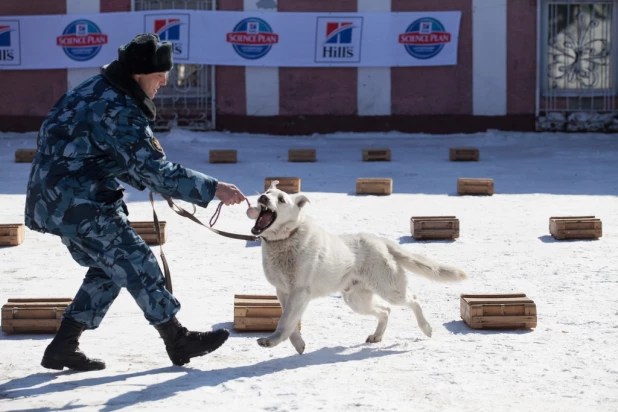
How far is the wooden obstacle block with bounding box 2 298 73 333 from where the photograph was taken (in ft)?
21.2

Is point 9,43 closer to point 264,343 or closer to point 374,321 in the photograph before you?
point 374,321

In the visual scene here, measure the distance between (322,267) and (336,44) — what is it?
42.0 feet

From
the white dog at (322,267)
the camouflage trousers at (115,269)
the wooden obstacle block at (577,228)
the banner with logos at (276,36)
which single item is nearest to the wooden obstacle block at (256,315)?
the white dog at (322,267)

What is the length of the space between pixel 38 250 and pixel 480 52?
11425 mm

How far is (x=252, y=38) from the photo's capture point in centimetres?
1841

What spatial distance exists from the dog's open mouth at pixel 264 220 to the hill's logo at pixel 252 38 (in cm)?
1290

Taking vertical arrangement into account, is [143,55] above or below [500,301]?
above

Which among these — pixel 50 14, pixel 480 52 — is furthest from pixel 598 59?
pixel 50 14

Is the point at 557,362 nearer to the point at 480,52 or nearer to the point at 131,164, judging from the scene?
the point at 131,164

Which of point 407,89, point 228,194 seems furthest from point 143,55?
point 407,89

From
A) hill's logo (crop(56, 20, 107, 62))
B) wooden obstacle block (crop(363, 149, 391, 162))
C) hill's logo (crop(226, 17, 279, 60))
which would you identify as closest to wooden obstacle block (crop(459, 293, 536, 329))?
wooden obstacle block (crop(363, 149, 391, 162))

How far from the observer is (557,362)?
18.9 ft

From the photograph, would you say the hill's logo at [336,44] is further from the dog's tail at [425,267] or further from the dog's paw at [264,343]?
the dog's paw at [264,343]

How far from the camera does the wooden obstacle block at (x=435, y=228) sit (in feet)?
31.8
